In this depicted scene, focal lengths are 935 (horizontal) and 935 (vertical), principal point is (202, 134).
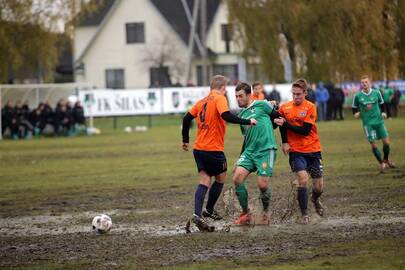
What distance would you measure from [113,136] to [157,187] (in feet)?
76.7

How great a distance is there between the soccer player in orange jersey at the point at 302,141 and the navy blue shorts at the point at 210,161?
3.34 feet

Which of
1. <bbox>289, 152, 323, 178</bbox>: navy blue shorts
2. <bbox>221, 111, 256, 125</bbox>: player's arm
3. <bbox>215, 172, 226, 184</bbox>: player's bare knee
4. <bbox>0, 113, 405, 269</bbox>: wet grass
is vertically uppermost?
<bbox>221, 111, 256, 125</bbox>: player's arm

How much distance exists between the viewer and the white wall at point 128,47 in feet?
237

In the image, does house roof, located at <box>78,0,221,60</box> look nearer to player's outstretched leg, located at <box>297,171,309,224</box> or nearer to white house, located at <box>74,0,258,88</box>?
white house, located at <box>74,0,258,88</box>

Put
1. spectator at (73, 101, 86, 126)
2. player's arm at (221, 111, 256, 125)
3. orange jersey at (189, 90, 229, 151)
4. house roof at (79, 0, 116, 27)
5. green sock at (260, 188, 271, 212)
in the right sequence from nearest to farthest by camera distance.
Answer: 1. player's arm at (221, 111, 256, 125)
2. orange jersey at (189, 90, 229, 151)
3. green sock at (260, 188, 271, 212)
4. spectator at (73, 101, 86, 126)
5. house roof at (79, 0, 116, 27)

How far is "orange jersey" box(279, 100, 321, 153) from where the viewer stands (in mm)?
13336

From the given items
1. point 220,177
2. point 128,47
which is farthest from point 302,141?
point 128,47

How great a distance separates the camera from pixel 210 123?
42.0 ft

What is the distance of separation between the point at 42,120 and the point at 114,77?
3144 centimetres

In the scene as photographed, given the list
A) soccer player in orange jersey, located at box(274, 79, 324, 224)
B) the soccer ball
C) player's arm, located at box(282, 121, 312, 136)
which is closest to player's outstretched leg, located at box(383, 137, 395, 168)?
soccer player in orange jersey, located at box(274, 79, 324, 224)

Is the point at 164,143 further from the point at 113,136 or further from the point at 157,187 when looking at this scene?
the point at 157,187

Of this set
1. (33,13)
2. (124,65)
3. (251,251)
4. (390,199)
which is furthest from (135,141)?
(124,65)

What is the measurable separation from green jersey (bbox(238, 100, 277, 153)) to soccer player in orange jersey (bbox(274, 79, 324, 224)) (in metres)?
0.27

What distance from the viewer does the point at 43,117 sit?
44.2m
